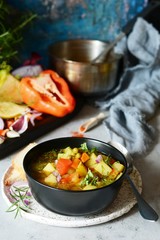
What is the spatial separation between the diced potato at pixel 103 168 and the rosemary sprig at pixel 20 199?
0.15 m

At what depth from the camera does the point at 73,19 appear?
62.1 inches

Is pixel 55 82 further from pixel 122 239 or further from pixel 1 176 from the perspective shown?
pixel 122 239

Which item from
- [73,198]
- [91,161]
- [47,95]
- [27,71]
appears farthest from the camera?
[27,71]

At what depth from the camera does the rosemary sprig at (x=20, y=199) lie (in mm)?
872

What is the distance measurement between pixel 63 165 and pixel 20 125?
1.19 ft

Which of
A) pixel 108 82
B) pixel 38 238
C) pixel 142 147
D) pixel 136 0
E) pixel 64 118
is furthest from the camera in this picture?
pixel 136 0

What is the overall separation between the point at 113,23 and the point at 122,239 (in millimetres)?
980

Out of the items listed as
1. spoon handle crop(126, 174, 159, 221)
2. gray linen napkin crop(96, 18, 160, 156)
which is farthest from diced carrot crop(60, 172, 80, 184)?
gray linen napkin crop(96, 18, 160, 156)

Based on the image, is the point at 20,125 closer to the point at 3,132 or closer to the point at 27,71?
the point at 3,132

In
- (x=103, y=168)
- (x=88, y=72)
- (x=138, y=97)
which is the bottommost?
(x=138, y=97)

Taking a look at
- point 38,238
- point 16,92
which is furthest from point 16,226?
point 16,92

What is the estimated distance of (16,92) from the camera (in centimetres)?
131

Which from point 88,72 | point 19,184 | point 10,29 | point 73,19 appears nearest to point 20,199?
point 19,184

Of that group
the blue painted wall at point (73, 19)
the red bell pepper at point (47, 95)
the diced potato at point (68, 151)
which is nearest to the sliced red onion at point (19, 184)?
the diced potato at point (68, 151)
